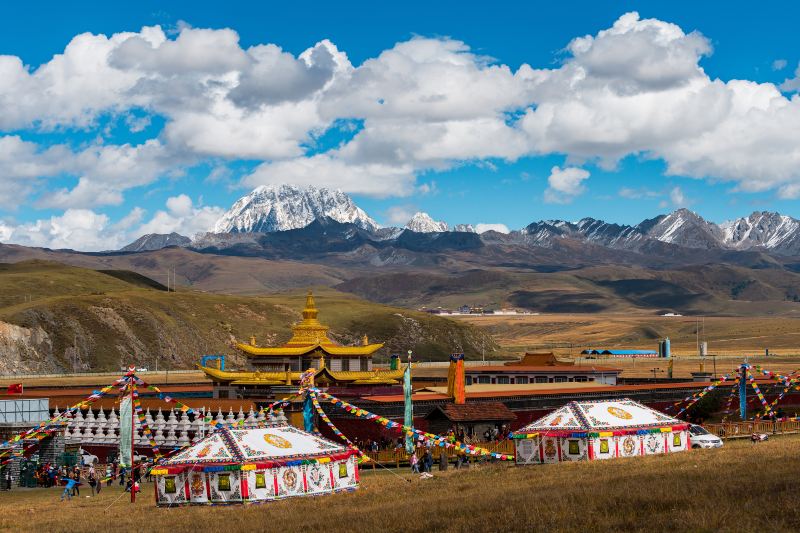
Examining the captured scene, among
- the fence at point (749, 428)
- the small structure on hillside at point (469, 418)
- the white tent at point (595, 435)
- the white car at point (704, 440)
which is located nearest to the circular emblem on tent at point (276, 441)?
the white tent at point (595, 435)

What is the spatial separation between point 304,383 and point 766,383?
44.6 m

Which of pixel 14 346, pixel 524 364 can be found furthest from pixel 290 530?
pixel 14 346

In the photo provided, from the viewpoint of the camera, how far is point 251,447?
129 feet

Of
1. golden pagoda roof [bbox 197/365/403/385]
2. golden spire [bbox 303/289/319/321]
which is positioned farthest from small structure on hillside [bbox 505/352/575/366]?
Result: golden spire [bbox 303/289/319/321]

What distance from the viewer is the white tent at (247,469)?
3881cm

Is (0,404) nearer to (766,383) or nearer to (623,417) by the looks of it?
(623,417)

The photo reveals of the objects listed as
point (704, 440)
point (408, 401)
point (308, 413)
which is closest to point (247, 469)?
point (308, 413)

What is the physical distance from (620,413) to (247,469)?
18950mm

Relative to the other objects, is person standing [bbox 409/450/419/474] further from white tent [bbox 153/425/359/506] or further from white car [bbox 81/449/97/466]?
white car [bbox 81/449/97/466]

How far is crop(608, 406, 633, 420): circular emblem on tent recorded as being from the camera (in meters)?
49.1

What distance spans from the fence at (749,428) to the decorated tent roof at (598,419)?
37.7 ft

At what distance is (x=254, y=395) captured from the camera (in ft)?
236

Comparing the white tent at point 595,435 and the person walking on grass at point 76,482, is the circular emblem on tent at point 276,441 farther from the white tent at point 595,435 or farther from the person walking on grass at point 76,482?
the white tent at point 595,435

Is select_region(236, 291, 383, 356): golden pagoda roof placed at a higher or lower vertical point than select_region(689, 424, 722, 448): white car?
higher
